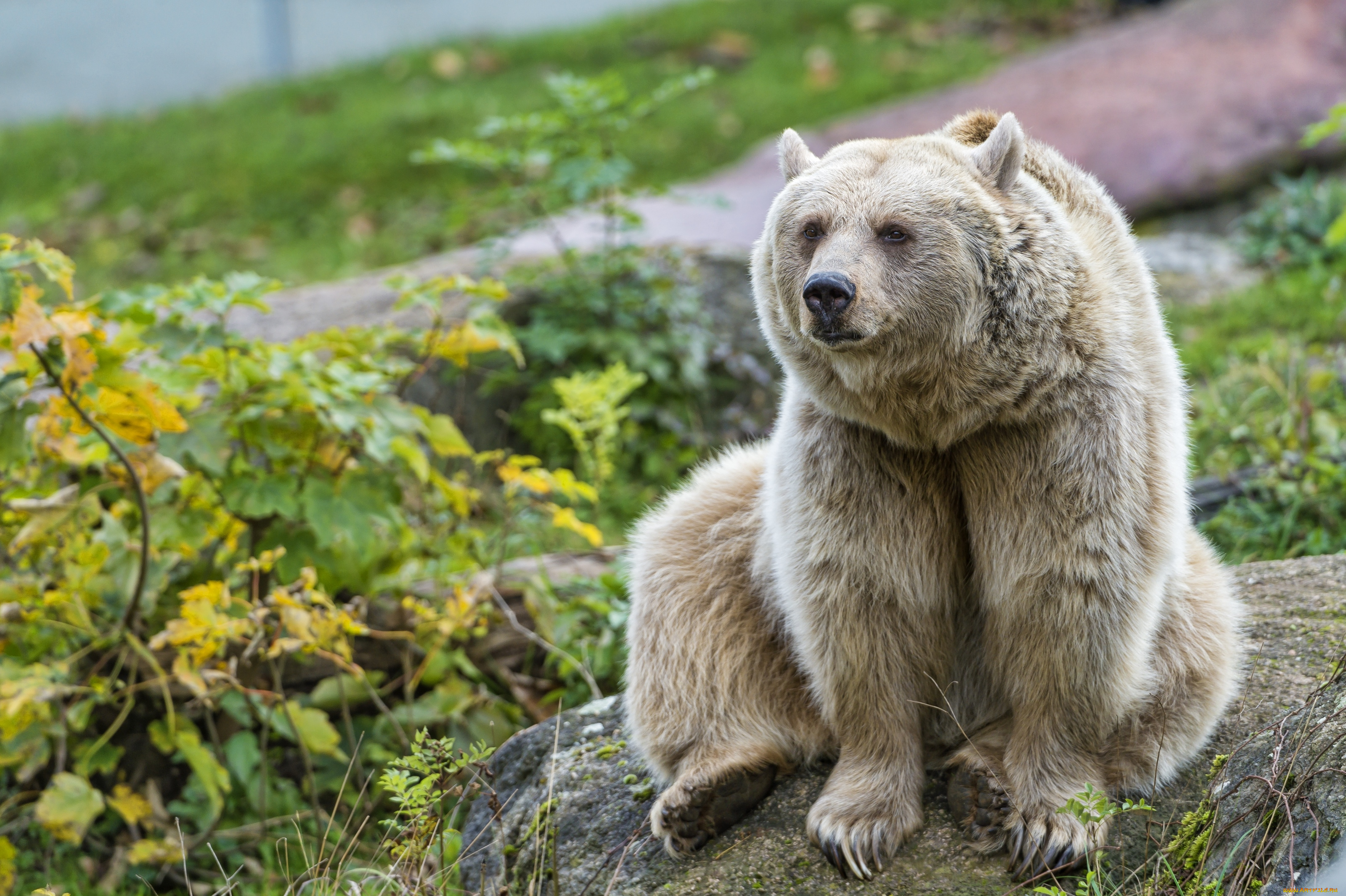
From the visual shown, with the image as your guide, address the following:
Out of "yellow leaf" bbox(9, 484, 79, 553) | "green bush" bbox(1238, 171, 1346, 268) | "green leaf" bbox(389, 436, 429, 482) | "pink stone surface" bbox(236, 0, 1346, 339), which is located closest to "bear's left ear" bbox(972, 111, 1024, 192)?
"green leaf" bbox(389, 436, 429, 482)

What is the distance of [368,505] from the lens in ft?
11.9

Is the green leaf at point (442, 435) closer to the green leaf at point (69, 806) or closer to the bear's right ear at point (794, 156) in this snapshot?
the green leaf at point (69, 806)

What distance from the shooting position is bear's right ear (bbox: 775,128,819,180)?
286 centimetres

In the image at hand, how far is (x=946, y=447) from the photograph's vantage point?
2.62 meters

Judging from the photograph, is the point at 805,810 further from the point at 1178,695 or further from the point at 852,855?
the point at 1178,695

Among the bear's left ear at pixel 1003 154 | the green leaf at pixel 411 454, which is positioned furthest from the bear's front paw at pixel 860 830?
the green leaf at pixel 411 454

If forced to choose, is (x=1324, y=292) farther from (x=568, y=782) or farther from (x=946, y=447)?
(x=568, y=782)

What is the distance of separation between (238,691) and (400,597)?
615mm

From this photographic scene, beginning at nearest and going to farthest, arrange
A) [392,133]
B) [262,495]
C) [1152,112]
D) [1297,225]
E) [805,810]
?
[805,810]
[262,495]
[1297,225]
[1152,112]
[392,133]

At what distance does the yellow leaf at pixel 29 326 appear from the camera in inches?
119

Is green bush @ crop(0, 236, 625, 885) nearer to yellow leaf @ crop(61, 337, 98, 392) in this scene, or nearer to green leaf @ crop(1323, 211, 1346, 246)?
yellow leaf @ crop(61, 337, 98, 392)

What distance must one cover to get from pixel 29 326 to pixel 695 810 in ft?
6.94

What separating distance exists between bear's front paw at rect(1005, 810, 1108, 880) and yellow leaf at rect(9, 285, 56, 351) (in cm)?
272

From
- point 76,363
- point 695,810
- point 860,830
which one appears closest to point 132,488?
point 76,363
